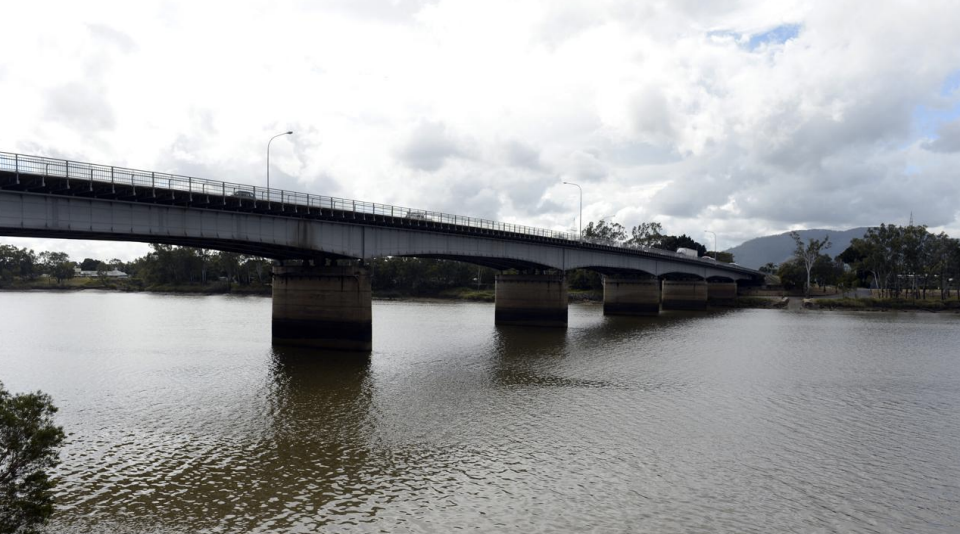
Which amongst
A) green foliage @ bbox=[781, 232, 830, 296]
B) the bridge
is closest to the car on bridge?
the bridge

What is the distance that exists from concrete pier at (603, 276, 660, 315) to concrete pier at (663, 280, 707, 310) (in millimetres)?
17336

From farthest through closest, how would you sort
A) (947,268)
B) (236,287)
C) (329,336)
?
(236,287) → (947,268) → (329,336)

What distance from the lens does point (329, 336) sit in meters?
42.7

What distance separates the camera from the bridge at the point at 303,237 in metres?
28.7

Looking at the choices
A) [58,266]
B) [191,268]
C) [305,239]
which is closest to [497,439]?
[305,239]

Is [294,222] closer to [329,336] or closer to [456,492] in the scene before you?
[329,336]

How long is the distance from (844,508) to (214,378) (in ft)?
97.6

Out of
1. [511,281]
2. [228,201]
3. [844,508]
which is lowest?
[844,508]

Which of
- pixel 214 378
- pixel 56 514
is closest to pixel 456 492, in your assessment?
pixel 56 514

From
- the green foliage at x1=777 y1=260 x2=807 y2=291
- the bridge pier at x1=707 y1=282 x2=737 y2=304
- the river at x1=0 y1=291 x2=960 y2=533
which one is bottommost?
the river at x1=0 y1=291 x2=960 y2=533

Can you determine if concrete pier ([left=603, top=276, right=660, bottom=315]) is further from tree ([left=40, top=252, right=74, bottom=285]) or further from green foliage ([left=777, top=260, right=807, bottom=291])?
tree ([left=40, top=252, right=74, bottom=285])

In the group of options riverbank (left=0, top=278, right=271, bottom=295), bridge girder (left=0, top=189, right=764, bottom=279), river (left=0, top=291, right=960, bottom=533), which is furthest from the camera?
riverbank (left=0, top=278, right=271, bottom=295)

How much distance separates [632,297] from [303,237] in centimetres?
6225

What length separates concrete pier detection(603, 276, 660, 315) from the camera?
3551 inches
